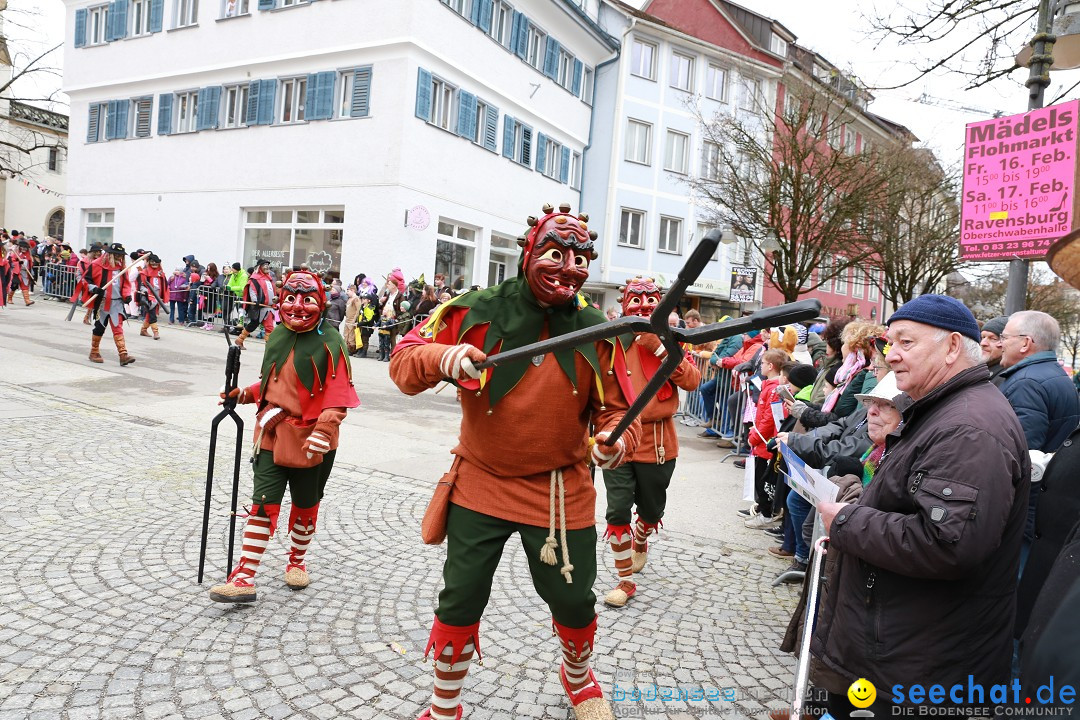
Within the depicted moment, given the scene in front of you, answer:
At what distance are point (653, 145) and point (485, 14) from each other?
10.1 meters

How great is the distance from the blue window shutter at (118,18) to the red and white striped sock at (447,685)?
26.9 meters

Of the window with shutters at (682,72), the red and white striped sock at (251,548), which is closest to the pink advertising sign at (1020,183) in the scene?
the red and white striped sock at (251,548)

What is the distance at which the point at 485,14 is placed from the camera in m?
20.7

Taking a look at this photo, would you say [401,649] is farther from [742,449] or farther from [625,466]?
[742,449]

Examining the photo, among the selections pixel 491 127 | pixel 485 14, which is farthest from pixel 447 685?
pixel 485 14

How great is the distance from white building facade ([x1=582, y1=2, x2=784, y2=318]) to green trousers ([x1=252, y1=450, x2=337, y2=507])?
24.2 m

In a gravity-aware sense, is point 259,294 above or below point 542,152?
below

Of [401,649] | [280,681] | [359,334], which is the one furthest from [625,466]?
[359,334]

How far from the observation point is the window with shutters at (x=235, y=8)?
20875mm

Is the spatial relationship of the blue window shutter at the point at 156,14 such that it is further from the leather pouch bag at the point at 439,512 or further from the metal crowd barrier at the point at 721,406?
the leather pouch bag at the point at 439,512

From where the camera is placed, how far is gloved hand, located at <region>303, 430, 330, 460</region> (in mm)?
4039

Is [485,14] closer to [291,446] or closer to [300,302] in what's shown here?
[300,302]

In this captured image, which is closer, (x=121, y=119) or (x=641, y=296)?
(x=641, y=296)

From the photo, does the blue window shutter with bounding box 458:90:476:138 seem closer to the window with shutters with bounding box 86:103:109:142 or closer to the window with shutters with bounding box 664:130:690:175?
the window with shutters with bounding box 664:130:690:175
